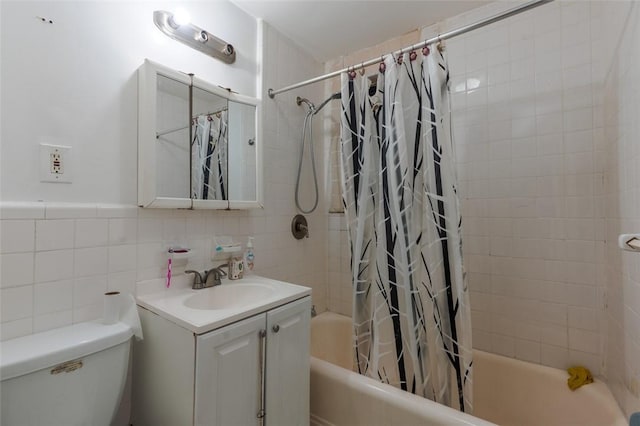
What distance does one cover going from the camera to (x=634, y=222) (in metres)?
1.08

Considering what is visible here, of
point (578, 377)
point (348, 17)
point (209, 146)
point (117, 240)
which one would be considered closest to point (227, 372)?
point (117, 240)

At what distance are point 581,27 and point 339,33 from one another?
51.9 inches

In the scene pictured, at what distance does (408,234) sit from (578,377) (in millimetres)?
1102

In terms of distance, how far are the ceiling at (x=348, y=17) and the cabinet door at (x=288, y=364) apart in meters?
1.65

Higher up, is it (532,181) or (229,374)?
(532,181)

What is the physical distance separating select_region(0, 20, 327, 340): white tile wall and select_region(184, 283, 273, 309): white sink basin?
172 mm

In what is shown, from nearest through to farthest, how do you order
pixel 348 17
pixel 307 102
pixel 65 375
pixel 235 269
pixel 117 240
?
1. pixel 65 375
2. pixel 117 240
3. pixel 235 269
4. pixel 348 17
5. pixel 307 102

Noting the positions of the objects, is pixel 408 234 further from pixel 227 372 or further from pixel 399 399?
pixel 227 372

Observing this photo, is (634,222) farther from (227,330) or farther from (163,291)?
(163,291)

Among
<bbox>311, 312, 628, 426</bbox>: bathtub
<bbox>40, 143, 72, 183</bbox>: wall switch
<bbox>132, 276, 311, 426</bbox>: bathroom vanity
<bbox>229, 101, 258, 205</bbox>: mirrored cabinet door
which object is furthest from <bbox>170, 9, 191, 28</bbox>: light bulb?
<bbox>311, 312, 628, 426</bbox>: bathtub

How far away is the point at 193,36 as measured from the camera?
4.68 feet

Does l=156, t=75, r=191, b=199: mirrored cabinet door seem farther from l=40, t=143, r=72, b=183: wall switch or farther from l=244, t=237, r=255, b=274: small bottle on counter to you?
l=244, t=237, r=255, b=274: small bottle on counter

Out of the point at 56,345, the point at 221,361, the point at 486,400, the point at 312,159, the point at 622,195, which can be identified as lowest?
the point at 486,400

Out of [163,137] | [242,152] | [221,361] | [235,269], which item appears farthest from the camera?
[242,152]
